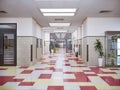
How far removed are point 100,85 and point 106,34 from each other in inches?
206

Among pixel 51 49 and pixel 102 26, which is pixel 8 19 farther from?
pixel 51 49

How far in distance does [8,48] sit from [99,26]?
5950 millimetres

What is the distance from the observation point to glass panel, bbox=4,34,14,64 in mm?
11289

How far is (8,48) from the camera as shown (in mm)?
11328

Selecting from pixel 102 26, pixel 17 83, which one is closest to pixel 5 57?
pixel 17 83

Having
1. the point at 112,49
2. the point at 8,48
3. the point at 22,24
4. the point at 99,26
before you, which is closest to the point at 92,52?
the point at 112,49

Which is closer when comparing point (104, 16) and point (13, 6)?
point (13, 6)

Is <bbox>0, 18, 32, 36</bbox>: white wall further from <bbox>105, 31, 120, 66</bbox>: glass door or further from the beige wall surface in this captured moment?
<bbox>105, 31, 120, 66</bbox>: glass door

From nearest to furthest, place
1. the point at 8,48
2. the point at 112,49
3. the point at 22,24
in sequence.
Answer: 1. the point at 112,49
2. the point at 22,24
3. the point at 8,48

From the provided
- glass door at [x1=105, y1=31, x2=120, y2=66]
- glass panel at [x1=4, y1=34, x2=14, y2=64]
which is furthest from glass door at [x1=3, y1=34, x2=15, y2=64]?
glass door at [x1=105, y1=31, x2=120, y2=66]

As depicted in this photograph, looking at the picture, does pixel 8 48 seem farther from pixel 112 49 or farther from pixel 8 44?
pixel 112 49

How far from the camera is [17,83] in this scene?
6.38 meters

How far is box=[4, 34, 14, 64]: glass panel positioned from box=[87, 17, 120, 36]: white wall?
494 cm

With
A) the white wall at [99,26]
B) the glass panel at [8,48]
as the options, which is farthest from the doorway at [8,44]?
the white wall at [99,26]
